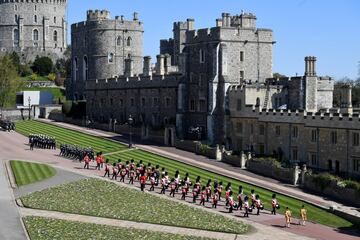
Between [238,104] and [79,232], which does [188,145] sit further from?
[79,232]

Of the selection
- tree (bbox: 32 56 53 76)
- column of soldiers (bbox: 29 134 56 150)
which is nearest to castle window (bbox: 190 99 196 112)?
column of soldiers (bbox: 29 134 56 150)

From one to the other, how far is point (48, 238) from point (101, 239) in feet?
7.68

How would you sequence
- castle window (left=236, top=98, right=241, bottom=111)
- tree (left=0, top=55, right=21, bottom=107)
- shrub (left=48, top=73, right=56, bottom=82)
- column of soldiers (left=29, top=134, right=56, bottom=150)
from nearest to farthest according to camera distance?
castle window (left=236, top=98, right=241, bottom=111) → column of soldiers (left=29, top=134, right=56, bottom=150) → tree (left=0, top=55, right=21, bottom=107) → shrub (left=48, top=73, right=56, bottom=82)

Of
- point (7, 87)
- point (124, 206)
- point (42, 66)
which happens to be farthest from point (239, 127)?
point (42, 66)

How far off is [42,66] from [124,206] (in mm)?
102280

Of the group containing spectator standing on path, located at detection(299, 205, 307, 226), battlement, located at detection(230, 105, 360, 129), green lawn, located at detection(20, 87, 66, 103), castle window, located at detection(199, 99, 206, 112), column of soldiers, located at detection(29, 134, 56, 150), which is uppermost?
green lawn, located at detection(20, 87, 66, 103)

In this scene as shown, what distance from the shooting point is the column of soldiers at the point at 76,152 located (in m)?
57.7

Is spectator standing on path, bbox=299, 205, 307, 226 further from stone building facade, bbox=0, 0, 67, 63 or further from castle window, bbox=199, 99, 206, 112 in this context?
stone building facade, bbox=0, 0, 67, 63

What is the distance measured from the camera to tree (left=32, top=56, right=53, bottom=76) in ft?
455

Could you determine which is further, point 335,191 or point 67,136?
point 67,136

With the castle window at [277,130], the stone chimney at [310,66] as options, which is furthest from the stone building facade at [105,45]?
the castle window at [277,130]

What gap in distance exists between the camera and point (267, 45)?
6975 centimetres

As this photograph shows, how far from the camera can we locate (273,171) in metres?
53.0

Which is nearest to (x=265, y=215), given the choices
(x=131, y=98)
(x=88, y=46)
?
(x=131, y=98)
